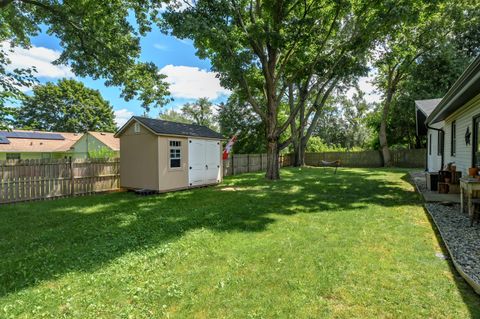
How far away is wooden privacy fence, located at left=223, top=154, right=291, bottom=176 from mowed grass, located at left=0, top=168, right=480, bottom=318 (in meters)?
9.32

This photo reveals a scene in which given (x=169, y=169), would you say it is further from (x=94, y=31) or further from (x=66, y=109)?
(x=66, y=109)

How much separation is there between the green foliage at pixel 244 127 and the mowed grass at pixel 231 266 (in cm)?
1736

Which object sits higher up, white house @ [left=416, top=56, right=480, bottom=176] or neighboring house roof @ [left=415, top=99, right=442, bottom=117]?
neighboring house roof @ [left=415, top=99, right=442, bottom=117]

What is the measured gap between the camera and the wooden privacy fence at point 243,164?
1562cm

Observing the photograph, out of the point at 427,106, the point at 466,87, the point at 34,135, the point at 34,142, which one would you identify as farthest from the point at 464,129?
the point at 34,135

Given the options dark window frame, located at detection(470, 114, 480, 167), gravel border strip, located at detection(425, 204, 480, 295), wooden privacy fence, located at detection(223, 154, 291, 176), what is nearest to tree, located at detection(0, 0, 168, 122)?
wooden privacy fence, located at detection(223, 154, 291, 176)

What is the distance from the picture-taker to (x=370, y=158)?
2194 centimetres

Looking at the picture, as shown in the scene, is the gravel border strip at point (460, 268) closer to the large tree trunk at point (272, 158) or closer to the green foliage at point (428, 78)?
the large tree trunk at point (272, 158)

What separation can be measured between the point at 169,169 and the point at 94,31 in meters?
5.55

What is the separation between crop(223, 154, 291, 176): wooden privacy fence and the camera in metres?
15.6

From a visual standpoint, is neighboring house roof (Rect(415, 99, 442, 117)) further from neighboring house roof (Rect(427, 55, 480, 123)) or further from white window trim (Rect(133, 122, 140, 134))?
white window trim (Rect(133, 122, 140, 134))

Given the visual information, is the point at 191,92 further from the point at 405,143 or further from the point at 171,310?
the point at 171,310

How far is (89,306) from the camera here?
8.32ft

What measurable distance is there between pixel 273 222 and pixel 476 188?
375 cm
